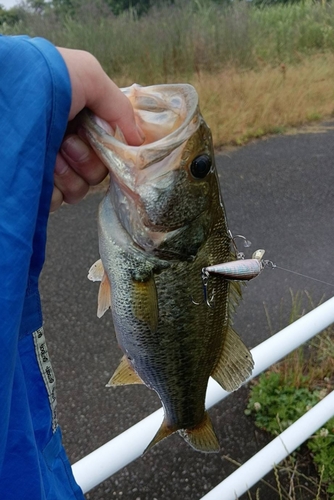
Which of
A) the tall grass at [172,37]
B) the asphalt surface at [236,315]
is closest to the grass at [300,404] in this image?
the asphalt surface at [236,315]

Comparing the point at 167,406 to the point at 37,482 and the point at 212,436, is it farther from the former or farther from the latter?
the point at 37,482

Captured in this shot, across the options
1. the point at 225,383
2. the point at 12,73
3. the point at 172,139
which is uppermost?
the point at 12,73

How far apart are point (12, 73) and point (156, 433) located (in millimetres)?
934

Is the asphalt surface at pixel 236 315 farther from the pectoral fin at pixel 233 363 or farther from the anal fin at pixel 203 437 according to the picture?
the pectoral fin at pixel 233 363

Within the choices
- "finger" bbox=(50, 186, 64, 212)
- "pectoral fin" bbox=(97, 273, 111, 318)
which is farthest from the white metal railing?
"finger" bbox=(50, 186, 64, 212)

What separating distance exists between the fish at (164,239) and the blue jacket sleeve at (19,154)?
0.56 feet

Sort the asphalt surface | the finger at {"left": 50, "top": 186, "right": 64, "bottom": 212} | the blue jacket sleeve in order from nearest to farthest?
the blue jacket sleeve
the finger at {"left": 50, "top": 186, "right": 64, "bottom": 212}
the asphalt surface

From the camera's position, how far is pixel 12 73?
0.79 metres

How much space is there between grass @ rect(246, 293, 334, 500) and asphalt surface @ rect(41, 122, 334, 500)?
108 mm

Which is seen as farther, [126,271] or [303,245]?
[303,245]

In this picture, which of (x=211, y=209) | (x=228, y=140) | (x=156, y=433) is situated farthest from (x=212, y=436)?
(x=228, y=140)

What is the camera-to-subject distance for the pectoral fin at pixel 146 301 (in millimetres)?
1086

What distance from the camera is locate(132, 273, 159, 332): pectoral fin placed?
1086 millimetres

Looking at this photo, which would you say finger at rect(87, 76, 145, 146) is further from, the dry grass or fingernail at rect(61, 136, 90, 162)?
the dry grass
